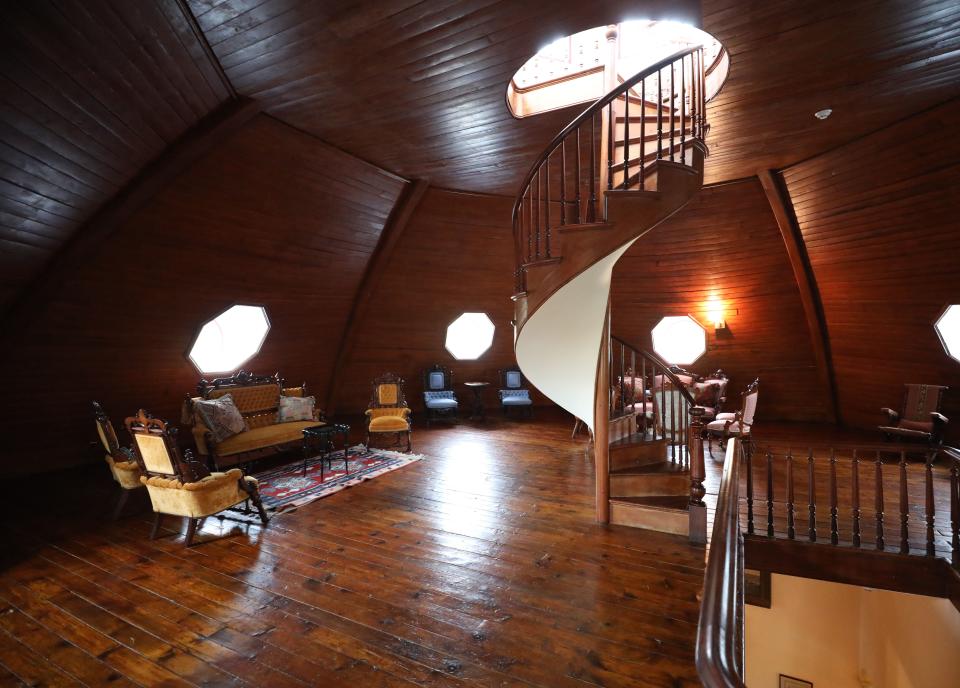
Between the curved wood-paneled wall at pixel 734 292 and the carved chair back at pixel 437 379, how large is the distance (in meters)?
3.16

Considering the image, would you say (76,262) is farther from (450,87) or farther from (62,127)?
(450,87)

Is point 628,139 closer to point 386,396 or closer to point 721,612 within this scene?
point 721,612

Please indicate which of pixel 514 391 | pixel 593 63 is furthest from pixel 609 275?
pixel 514 391

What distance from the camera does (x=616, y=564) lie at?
314 cm

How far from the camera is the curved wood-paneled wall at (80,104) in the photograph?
8.10 feet

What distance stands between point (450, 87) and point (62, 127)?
8.52 feet

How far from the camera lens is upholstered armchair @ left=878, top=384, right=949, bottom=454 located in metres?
5.33

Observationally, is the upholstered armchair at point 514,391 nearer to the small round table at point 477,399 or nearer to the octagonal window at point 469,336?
the small round table at point 477,399

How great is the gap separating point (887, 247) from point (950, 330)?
5.08 feet

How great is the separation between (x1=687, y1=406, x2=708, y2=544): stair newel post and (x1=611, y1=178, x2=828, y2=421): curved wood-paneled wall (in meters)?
3.66

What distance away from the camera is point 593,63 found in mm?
4270

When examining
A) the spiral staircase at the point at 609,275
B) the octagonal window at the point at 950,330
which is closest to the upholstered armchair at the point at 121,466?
the spiral staircase at the point at 609,275

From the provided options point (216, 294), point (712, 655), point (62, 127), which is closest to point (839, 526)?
point (712, 655)

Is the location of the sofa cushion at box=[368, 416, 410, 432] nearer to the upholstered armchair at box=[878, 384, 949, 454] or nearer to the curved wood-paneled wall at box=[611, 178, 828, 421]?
the curved wood-paneled wall at box=[611, 178, 828, 421]
